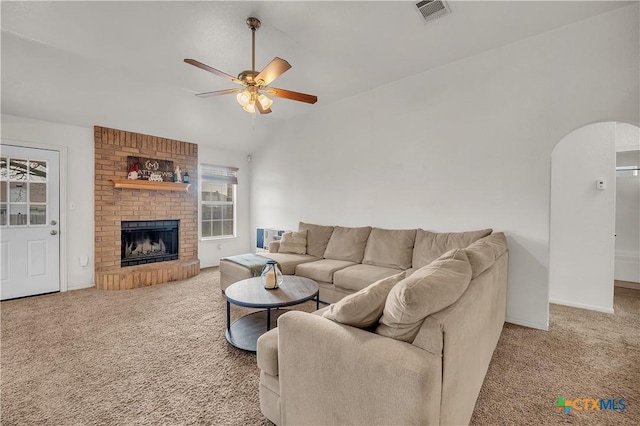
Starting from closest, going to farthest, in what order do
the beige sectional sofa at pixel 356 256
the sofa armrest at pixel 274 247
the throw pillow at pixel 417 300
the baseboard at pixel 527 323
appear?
the throw pillow at pixel 417 300
the baseboard at pixel 527 323
the beige sectional sofa at pixel 356 256
the sofa armrest at pixel 274 247

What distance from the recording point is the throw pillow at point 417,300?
1.14m

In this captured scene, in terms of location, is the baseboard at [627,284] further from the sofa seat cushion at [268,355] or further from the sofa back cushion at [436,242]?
the sofa seat cushion at [268,355]

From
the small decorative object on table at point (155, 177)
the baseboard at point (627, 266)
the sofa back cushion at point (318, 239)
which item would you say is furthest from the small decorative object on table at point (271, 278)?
the baseboard at point (627, 266)

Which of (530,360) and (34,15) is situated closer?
(530,360)

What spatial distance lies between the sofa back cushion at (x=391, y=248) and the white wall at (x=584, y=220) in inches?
75.9

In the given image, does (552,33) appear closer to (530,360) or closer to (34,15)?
(530,360)

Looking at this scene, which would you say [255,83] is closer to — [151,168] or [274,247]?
[274,247]

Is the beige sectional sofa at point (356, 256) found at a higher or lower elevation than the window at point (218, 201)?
lower

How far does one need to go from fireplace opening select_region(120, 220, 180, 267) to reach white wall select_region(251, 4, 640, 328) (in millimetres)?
2973

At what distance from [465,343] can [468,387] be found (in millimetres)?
342

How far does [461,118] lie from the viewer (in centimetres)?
336

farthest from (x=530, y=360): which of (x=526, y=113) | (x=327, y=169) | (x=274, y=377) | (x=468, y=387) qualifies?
(x=327, y=169)

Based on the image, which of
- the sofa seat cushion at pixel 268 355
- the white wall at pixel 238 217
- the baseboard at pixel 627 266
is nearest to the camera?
the sofa seat cushion at pixel 268 355

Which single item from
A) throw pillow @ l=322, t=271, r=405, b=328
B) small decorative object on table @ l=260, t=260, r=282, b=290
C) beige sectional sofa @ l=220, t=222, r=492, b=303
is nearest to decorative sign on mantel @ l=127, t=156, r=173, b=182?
beige sectional sofa @ l=220, t=222, r=492, b=303
